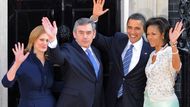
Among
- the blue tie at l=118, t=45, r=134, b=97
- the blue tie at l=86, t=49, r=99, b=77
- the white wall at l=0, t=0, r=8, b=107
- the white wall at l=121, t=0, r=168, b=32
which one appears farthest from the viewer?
the white wall at l=121, t=0, r=168, b=32

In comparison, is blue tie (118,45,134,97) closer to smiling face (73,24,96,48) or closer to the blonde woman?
smiling face (73,24,96,48)

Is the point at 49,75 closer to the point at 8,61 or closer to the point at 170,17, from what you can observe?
the point at 8,61

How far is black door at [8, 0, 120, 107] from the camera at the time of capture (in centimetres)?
630

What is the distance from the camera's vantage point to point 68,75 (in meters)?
5.03

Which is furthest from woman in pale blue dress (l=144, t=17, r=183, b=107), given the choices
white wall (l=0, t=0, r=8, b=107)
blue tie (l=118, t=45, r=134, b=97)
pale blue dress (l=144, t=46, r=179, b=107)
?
white wall (l=0, t=0, r=8, b=107)

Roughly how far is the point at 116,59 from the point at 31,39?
2.97 ft

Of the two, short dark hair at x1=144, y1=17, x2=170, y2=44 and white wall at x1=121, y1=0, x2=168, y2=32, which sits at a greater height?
white wall at x1=121, y1=0, x2=168, y2=32

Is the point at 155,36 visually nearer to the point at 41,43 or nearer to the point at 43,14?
the point at 41,43

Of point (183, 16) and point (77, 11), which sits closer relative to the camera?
point (183, 16)

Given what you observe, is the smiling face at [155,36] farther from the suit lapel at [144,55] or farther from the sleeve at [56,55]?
the sleeve at [56,55]

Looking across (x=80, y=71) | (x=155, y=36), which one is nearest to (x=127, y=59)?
(x=155, y=36)

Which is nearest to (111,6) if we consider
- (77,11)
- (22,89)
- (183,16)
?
(77,11)

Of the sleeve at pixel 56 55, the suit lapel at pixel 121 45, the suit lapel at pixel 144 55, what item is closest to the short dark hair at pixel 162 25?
the suit lapel at pixel 144 55

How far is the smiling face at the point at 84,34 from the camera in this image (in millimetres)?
4969
